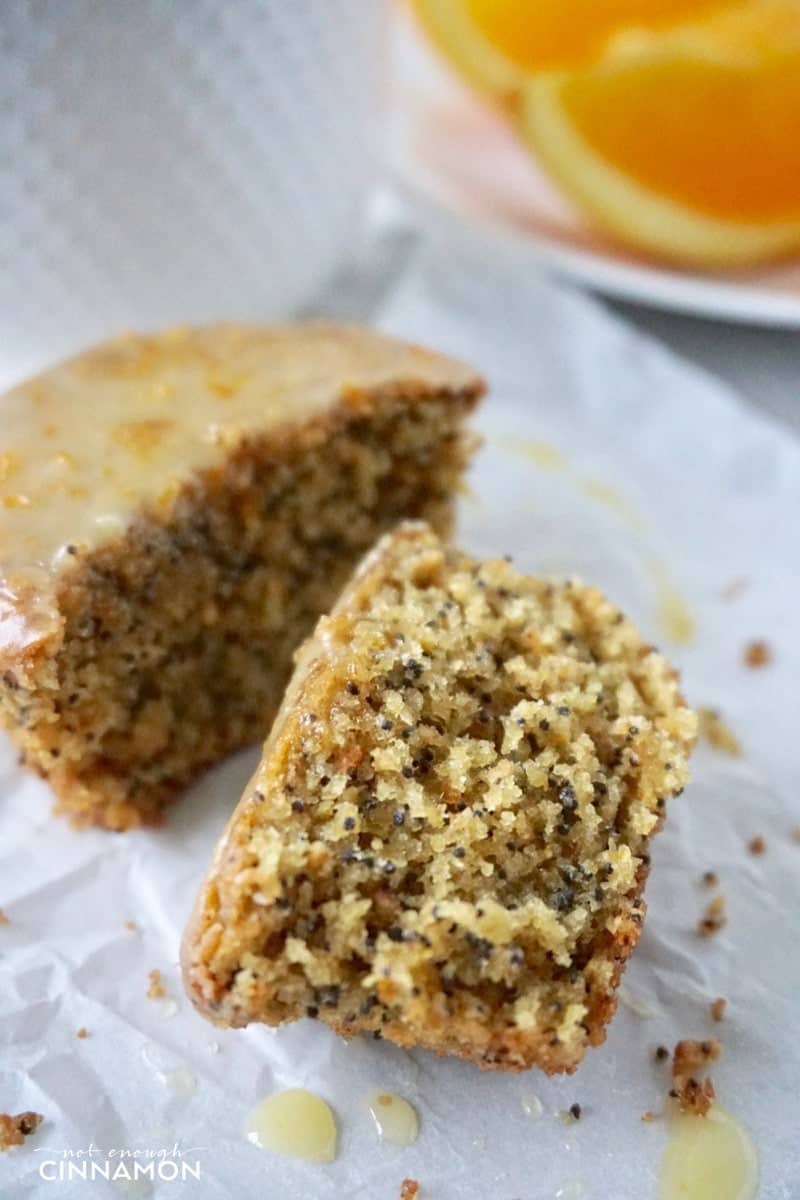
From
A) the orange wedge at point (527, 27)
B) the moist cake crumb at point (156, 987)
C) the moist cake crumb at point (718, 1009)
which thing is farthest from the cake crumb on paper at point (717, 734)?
the orange wedge at point (527, 27)

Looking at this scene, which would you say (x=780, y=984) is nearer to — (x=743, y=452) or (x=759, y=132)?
(x=743, y=452)

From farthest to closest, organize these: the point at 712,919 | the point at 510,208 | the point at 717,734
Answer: the point at 510,208 < the point at 717,734 < the point at 712,919

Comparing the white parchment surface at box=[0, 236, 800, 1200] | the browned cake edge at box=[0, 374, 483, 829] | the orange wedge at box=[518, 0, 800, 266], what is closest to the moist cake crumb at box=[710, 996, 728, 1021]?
the white parchment surface at box=[0, 236, 800, 1200]

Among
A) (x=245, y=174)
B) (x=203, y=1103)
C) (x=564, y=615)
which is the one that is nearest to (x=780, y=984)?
(x=564, y=615)

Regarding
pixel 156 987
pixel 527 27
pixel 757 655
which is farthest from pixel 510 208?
pixel 156 987

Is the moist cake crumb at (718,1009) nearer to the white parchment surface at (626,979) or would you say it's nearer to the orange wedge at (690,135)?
the white parchment surface at (626,979)

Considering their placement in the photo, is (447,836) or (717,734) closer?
(447,836)

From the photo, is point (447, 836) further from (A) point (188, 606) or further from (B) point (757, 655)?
(B) point (757, 655)
